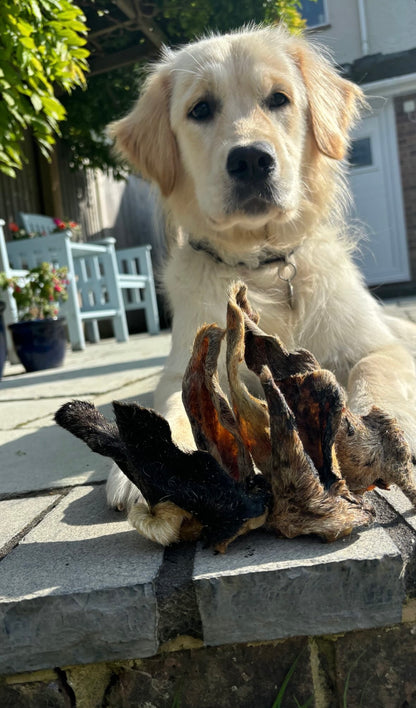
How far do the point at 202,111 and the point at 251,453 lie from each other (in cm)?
152

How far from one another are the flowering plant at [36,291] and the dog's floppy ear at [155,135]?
2765mm

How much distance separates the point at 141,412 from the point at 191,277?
123cm

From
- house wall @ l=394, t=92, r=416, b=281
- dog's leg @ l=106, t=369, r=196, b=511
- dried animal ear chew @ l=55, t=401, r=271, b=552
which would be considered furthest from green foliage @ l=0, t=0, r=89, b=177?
house wall @ l=394, t=92, r=416, b=281

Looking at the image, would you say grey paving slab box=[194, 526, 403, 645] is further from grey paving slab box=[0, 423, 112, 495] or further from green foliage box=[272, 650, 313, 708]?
grey paving slab box=[0, 423, 112, 495]

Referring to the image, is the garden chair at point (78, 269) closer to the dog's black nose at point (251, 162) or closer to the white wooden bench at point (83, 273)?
the white wooden bench at point (83, 273)

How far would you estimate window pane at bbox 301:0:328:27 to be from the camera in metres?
2.99

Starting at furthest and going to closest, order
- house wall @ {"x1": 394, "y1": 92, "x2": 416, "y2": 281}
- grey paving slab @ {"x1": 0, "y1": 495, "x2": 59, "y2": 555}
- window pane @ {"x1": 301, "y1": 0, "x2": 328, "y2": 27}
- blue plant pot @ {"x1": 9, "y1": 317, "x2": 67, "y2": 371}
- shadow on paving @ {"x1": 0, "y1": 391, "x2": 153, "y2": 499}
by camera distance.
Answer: house wall @ {"x1": 394, "y1": 92, "x2": 416, "y2": 281}
blue plant pot @ {"x1": 9, "y1": 317, "x2": 67, "y2": 371}
window pane @ {"x1": 301, "y1": 0, "x2": 328, "y2": 27}
shadow on paving @ {"x1": 0, "y1": 391, "x2": 153, "y2": 499}
grey paving slab @ {"x1": 0, "y1": 495, "x2": 59, "y2": 555}

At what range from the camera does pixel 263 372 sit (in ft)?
2.81

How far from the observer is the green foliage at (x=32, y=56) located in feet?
11.0

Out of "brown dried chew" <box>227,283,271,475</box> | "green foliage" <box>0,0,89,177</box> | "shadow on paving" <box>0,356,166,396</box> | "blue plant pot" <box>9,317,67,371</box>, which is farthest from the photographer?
"blue plant pot" <box>9,317,67,371</box>

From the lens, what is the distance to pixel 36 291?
5.08 meters

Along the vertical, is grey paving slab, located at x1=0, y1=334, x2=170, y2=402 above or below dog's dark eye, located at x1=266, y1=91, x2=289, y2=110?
below

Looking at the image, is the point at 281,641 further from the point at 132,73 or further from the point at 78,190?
the point at 78,190

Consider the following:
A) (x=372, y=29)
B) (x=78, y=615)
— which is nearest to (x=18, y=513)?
(x=78, y=615)
